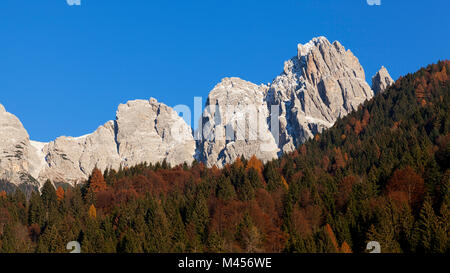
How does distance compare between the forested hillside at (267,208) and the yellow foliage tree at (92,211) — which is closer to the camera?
the forested hillside at (267,208)

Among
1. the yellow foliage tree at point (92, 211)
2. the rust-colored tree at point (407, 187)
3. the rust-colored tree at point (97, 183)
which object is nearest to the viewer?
the rust-colored tree at point (407, 187)

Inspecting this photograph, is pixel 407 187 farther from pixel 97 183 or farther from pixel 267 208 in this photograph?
pixel 97 183

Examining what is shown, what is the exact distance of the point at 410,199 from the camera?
89.1 m

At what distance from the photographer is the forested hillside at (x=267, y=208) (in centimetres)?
8038

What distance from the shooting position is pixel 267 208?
98.0 meters

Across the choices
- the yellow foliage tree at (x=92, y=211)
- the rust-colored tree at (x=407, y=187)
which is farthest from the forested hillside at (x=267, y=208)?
the yellow foliage tree at (x=92, y=211)

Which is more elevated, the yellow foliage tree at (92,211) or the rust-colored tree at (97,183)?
the rust-colored tree at (97,183)

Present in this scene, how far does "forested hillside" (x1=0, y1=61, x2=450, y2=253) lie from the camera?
80375 mm

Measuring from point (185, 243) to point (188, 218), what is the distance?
29.3ft

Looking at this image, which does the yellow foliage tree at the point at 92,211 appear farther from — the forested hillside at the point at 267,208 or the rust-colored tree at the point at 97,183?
the rust-colored tree at the point at 97,183

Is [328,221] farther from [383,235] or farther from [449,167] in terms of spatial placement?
[449,167]
